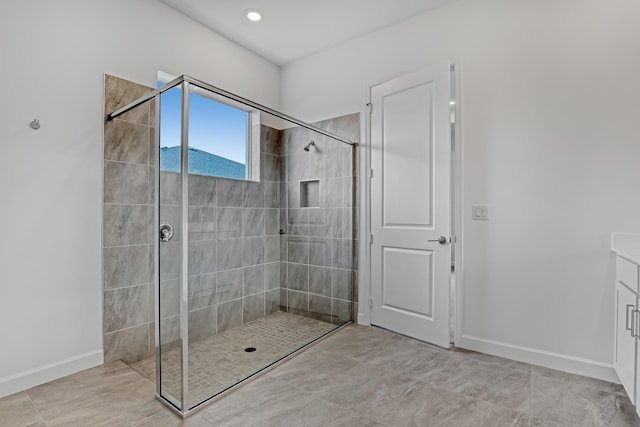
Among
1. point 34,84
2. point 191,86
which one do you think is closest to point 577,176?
point 191,86

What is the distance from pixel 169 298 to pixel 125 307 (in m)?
0.78

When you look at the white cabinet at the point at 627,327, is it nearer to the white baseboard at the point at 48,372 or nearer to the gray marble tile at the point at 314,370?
the gray marble tile at the point at 314,370

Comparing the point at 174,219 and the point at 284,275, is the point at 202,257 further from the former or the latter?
the point at 284,275

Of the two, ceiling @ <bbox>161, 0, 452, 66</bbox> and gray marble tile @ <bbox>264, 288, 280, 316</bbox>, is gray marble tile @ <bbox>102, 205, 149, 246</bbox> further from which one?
ceiling @ <bbox>161, 0, 452, 66</bbox>

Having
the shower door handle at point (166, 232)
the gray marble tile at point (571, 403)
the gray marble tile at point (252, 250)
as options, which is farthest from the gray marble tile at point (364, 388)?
the shower door handle at point (166, 232)

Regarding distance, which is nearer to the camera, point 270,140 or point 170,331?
point 170,331

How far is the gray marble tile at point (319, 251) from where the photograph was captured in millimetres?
3059

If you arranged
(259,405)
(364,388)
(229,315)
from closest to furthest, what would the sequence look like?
(259,405) → (364,388) → (229,315)

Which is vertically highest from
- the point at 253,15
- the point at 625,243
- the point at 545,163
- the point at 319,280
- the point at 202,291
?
the point at 253,15

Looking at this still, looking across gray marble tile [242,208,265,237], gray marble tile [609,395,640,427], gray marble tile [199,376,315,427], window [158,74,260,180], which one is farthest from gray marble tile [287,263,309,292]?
gray marble tile [609,395,640,427]

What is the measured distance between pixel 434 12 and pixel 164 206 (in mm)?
2640

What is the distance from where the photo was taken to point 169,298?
6.00 feet

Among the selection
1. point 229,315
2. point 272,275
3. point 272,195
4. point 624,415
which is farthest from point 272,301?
point 624,415

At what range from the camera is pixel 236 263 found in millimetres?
2613
